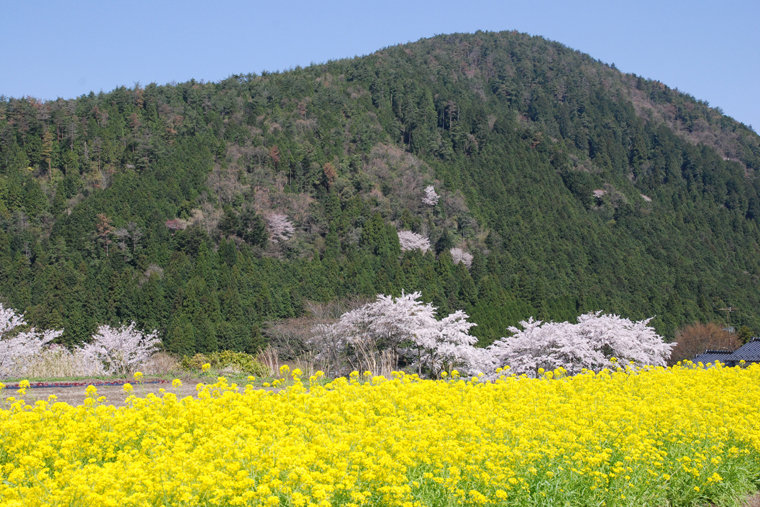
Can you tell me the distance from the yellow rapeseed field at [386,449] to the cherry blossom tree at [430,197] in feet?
148

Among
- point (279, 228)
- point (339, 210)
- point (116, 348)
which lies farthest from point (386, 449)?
point (339, 210)

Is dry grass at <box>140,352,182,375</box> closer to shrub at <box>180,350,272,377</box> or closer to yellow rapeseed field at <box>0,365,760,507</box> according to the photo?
shrub at <box>180,350,272,377</box>

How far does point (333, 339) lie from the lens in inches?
829

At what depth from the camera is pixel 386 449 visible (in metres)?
5.05

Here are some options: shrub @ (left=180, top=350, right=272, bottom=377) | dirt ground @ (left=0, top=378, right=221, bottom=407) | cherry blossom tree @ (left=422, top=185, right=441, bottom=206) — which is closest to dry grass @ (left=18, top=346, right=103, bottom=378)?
shrub @ (left=180, top=350, right=272, bottom=377)

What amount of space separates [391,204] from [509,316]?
18.3 metres

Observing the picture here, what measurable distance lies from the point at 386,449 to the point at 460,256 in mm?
43484

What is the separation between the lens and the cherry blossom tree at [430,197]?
52688 millimetres

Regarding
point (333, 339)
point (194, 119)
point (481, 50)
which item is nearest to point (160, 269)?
point (333, 339)

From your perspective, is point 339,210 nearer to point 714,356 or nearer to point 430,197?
point 430,197

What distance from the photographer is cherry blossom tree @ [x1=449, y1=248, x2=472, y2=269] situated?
47.6m

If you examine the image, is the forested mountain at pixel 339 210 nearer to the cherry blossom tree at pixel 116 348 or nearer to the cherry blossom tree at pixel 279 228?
the cherry blossom tree at pixel 279 228

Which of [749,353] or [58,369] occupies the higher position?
[749,353]

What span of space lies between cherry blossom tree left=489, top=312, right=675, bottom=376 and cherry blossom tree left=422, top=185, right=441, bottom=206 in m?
31.0
